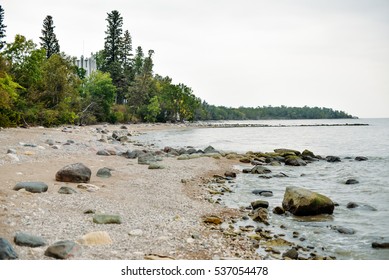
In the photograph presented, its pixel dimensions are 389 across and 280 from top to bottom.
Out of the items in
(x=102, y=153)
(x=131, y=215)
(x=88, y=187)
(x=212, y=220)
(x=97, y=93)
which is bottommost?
(x=212, y=220)

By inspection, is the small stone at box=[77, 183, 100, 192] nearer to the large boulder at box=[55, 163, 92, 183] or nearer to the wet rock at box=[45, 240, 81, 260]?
the large boulder at box=[55, 163, 92, 183]

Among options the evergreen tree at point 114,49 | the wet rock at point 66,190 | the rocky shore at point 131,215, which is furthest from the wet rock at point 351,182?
the evergreen tree at point 114,49

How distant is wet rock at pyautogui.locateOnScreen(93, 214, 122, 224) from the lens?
6953mm

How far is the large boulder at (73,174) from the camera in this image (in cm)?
1032

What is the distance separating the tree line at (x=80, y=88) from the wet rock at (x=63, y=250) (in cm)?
741

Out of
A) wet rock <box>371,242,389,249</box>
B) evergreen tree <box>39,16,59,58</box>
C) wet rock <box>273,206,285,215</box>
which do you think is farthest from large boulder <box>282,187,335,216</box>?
evergreen tree <box>39,16,59,58</box>

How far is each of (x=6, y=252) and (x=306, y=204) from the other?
7399 mm

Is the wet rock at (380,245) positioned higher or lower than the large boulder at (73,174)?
lower

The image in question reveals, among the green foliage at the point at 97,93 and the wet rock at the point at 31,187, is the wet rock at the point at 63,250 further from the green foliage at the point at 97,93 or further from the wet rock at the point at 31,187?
the green foliage at the point at 97,93

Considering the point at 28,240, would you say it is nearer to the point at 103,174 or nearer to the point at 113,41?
the point at 103,174

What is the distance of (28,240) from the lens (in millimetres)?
5262

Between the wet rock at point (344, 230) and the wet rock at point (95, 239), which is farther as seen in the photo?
the wet rock at point (344, 230)

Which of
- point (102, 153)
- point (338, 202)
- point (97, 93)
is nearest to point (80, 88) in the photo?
point (97, 93)

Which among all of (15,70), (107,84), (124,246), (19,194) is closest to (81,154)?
(19,194)
